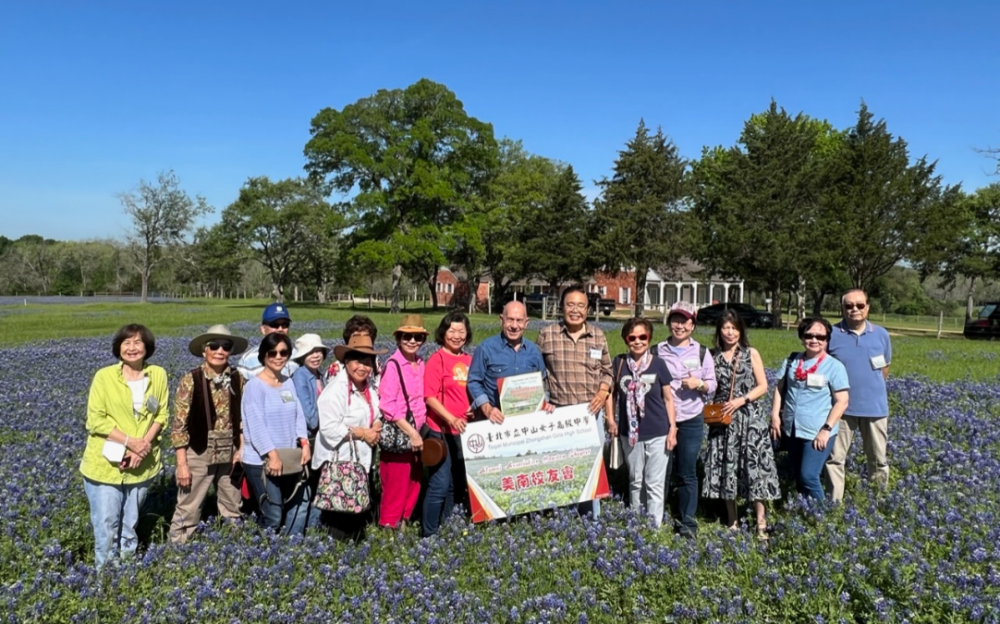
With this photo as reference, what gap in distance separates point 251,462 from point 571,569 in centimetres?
253

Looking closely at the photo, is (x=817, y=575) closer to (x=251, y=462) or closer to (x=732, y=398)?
(x=732, y=398)

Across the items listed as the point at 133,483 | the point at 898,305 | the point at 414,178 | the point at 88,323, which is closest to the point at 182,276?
the point at 414,178

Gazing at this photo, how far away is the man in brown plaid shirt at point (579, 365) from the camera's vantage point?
5398mm

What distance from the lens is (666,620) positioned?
375cm

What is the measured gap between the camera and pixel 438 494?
207 inches

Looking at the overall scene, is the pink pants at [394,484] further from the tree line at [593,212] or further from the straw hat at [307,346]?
the tree line at [593,212]

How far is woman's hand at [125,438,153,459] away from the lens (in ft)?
14.8

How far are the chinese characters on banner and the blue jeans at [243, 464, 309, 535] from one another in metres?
1.38

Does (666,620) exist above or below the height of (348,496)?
below

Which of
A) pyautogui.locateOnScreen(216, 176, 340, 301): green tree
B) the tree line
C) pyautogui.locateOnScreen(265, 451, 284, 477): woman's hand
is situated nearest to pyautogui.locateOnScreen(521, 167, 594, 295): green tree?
the tree line

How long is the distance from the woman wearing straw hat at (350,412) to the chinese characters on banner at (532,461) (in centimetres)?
80

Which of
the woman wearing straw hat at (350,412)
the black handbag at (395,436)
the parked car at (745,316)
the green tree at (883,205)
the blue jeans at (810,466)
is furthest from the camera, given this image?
the parked car at (745,316)

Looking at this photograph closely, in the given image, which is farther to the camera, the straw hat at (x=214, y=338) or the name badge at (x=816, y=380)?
the name badge at (x=816, y=380)

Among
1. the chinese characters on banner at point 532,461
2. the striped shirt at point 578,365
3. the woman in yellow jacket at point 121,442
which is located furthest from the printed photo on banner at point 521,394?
the woman in yellow jacket at point 121,442
